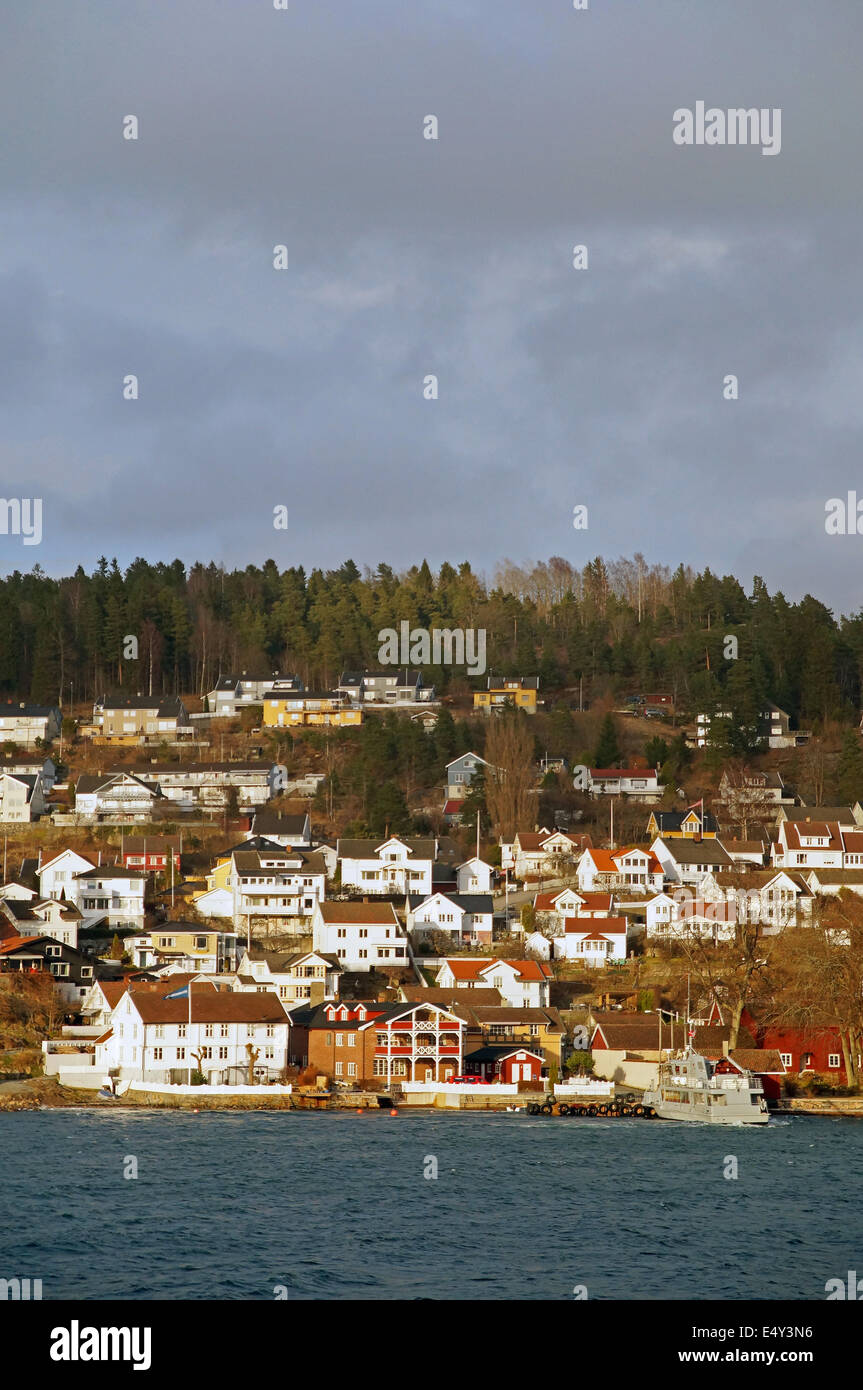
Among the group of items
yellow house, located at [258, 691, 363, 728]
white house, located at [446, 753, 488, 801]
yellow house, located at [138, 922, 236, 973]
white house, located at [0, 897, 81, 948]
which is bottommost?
yellow house, located at [138, 922, 236, 973]

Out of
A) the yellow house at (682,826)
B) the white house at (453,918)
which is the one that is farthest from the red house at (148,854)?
the yellow house at (682,826)

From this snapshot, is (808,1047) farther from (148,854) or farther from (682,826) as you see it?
(148,854)

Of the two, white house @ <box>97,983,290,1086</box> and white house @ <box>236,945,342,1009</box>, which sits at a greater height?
white house @ <box>236,945,342,1009</box>

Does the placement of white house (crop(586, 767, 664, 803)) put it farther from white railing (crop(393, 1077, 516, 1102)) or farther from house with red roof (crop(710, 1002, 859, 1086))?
white railing (crop(393, 1077, 516, 1102))

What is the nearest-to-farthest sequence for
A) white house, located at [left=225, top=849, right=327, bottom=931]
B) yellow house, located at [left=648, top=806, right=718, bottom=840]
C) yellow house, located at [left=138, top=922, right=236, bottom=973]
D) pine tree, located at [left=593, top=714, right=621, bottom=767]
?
1. yellow house, located at [left=138, top=922, right=236, bottom=973]
2. white house, located at [left=225, top=849, right=327, bottom=931]
3. yellow house, located at [left=648, top=806, right=718, bottom=840]
4. pine tree, located at [left=593, top=714, right=621, bottom=767]

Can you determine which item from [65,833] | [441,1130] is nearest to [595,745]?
[65,833]

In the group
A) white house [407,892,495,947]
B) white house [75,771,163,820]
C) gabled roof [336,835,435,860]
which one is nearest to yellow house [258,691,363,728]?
white house [75,771,163,820]

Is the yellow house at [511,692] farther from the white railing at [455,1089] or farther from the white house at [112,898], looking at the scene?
the white railing at [455,1089]
